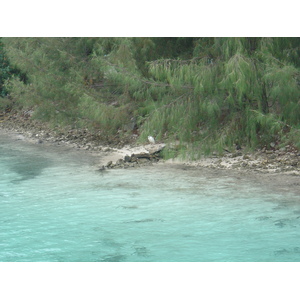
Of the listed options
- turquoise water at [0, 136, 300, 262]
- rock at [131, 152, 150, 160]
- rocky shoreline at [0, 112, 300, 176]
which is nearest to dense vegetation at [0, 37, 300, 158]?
rocky shoreline at [0, 112, 300, 176]

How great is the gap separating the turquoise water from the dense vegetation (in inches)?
45.6

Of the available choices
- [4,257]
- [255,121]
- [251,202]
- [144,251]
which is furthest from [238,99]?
[4,257]

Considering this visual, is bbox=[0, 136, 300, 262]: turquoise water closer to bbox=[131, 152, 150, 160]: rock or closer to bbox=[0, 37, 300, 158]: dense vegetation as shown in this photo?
bbox=[131, 152, 150, 160]: rock

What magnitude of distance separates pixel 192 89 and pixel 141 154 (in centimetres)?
165

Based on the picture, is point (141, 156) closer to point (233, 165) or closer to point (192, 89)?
point (192, 89)

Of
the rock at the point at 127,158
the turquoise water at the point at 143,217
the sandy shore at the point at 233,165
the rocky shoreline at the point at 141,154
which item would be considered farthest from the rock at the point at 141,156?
the turquoise water at the point at 143,217

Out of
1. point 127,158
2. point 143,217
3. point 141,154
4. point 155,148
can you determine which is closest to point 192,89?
point 155,148

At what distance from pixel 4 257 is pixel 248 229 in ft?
9.47

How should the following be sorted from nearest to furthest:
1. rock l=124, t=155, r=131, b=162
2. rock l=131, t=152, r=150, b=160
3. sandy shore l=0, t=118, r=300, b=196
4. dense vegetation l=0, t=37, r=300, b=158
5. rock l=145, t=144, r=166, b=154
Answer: sandy shore l=0, t=118, r=300, b=196
dense vegetation l=0, t=37, r=300, b=158
rock l=124, t=155, r=131, b=162
rock l=131, t=152, r=150, b=160
rock l=145, t=144, r=166, b=154

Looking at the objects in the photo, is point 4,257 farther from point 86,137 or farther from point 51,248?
point 86,137

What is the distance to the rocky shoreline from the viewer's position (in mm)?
9773

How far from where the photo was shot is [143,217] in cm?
714

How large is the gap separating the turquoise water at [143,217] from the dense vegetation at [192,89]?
1159 mm

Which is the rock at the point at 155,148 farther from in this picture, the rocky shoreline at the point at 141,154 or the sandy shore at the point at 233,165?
the sandy shore at the point at 233,165
